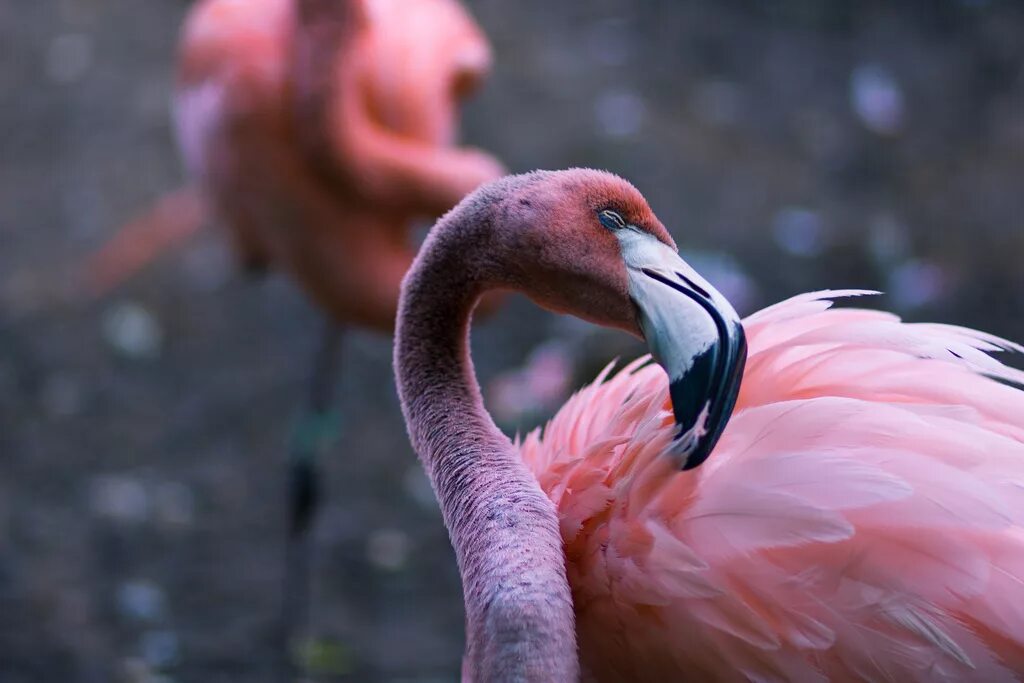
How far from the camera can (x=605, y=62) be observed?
214 inches

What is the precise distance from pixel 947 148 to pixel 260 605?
11.1 ft

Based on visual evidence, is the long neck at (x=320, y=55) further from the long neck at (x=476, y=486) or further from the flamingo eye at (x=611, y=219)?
the flamingo eye at (x=611, y=219)

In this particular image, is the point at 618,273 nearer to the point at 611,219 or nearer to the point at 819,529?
the point at 611,219

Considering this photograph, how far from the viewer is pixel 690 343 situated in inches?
52.6

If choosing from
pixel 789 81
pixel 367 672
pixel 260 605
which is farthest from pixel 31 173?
pixel 789 81

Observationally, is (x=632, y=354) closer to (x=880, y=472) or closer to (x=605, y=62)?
(x=605, y=62)

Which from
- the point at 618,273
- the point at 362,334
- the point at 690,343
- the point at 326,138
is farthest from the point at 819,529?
the point at 362,334

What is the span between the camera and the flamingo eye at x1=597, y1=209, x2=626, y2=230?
1500 mm

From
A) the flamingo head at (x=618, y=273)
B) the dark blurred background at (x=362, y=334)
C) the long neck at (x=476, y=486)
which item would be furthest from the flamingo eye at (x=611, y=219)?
the dark blurred background at (x=362, y=334)

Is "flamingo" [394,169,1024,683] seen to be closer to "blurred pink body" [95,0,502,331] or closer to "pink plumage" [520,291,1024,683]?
"pink plumage" [520,291,1024,683]

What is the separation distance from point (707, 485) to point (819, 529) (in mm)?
159

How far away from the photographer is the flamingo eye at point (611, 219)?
1500 millimetres

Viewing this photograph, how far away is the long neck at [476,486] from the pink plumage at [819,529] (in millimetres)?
119

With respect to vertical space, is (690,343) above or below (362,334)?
below
